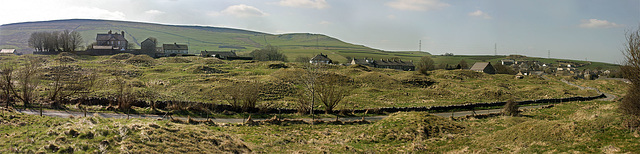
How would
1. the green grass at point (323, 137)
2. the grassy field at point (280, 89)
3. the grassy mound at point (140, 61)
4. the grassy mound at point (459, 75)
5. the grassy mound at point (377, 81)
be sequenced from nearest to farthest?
the green grass at point (323, 137)
the grassy field at point (280, 89)
the grassy mound at point (377, 81)
the grassy mound at point (140, 61)
the grassy mound at point (459, 75)

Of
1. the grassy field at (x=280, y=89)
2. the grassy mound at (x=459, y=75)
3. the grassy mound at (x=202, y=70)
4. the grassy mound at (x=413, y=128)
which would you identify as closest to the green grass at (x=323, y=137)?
the grassy mound at (x=413, y=128)

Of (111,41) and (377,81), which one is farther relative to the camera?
(111,41)

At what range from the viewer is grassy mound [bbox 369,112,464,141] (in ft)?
70.4

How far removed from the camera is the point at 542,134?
52.6 ft

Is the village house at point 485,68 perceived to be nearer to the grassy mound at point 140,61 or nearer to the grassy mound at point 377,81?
the grassy mound at point 377,81

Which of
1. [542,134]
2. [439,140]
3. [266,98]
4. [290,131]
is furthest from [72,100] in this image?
[542,134]

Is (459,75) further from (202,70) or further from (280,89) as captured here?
(202,70)

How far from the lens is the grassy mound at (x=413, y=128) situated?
21469mm

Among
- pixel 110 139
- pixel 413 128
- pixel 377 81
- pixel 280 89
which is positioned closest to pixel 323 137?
pixel 413 128

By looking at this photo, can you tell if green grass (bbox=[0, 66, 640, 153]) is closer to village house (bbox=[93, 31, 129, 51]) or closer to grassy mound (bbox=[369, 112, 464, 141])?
grassy mound (bbox=[369, 112, 464, 141])

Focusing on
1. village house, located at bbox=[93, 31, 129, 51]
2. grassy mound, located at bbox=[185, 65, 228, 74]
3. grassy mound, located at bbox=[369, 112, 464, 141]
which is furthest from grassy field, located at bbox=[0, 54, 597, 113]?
village house, located at bbox=[93, 31, 129, 51]

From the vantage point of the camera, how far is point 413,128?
22312 mm

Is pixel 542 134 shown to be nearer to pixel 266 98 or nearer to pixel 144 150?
pixel 144 150

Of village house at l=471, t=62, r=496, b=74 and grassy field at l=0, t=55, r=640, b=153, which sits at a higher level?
village house at l=471, t=62, r=496, b=74
